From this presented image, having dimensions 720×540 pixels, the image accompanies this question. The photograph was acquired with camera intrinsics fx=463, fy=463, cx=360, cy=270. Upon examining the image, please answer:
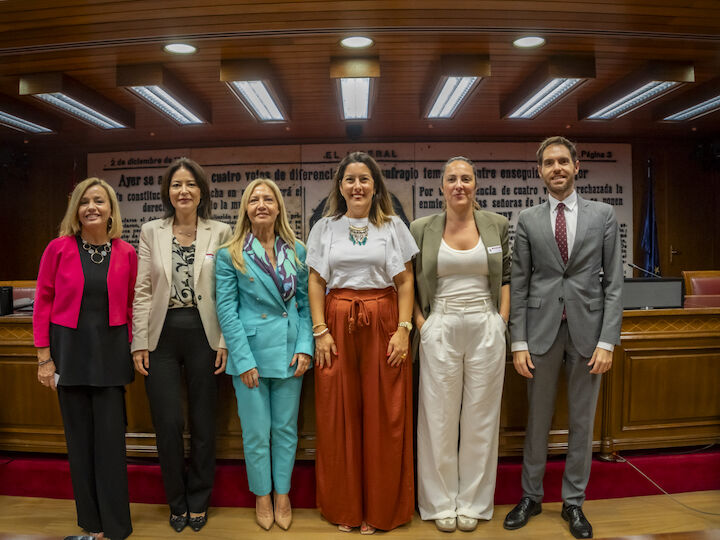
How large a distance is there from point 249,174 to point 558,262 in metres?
4.88

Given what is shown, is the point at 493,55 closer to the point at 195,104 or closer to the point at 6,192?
the point at 195,104

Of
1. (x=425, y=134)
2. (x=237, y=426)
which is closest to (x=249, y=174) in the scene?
(x=425, y=134)

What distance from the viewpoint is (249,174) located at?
620 centimetres

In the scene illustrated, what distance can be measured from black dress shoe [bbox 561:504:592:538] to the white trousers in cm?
37

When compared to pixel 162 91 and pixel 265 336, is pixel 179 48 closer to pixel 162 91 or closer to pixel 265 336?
pixel 162 91

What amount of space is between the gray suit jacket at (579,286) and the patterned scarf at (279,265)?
1.07 m

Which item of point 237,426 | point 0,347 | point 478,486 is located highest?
point 0,347

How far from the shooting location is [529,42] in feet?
11.1

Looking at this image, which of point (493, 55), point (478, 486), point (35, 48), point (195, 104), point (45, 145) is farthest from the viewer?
point (45, 145)

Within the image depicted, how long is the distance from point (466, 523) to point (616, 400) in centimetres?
111

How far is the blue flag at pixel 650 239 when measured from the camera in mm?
6227

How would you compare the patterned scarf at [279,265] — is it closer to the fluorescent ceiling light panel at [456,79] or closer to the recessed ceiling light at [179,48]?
the recessed ceiling light at [179,48]

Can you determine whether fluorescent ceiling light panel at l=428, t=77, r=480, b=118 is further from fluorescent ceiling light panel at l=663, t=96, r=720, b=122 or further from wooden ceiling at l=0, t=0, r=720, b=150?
fluorescent ceiling light panel at l=663, t=96, r=720, b=122

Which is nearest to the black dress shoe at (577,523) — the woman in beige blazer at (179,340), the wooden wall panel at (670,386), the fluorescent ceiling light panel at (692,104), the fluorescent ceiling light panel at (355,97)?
the wooden wall panel at (670,386)
